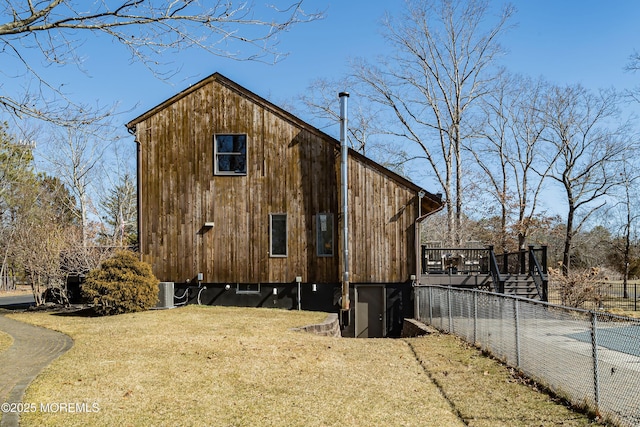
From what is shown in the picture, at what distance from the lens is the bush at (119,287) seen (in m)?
15.2

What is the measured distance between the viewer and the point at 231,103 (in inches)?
747

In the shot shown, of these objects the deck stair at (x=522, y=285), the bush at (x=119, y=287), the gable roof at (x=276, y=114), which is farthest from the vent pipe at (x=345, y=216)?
the bush at (x=119, y=287)

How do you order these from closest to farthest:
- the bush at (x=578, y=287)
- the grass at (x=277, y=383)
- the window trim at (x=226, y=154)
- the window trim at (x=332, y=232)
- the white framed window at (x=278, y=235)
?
the grass at (x=277, y=383) → the window trim at (x=332, y=232) → the white framed window at (x=278, y=235) → the window trim at (x=226, y=154) → the bush at (x=578, y=287)

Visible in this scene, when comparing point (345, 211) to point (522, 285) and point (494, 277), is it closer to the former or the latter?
point (494, 277)

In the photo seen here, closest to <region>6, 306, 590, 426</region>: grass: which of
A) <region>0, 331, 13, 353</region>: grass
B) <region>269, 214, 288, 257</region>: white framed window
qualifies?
<region>0, 331, 13, 353</region>: grass

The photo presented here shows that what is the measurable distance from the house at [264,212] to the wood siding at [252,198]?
0.03 meters

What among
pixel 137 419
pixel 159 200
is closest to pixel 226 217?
pixel 159 200

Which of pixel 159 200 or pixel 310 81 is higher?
pixel 310 81

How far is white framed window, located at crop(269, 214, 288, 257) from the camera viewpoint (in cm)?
1875

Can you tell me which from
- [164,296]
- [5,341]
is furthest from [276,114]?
[5,341]

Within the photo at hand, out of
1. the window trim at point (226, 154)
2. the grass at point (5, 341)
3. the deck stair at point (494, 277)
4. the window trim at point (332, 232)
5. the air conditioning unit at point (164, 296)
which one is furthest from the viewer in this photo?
the window trim at point (226, 154)

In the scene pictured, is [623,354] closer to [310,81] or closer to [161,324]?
[161,324]

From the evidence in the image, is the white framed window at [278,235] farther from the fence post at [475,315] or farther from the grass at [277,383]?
the fence post at [475,315]

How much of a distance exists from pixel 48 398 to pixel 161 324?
6736mm
